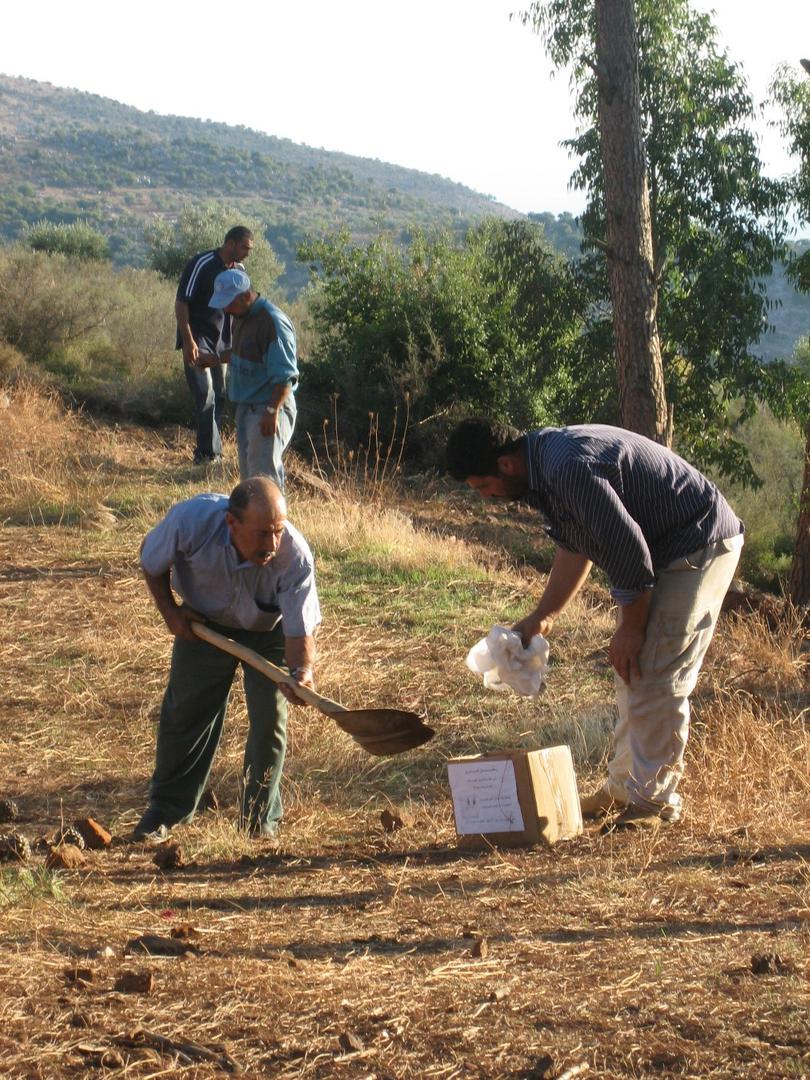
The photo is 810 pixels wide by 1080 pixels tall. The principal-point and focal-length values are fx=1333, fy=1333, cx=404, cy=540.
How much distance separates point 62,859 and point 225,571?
1182mm

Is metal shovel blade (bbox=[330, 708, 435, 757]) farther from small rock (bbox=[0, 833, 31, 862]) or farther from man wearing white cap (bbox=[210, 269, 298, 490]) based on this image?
man wearing white cap (bbox=[210, 269, 298, 490])

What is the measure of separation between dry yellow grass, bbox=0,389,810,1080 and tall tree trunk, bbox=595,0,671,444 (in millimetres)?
1810

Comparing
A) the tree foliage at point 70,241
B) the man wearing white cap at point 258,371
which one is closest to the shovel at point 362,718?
the man wearing white cap at point 258,371

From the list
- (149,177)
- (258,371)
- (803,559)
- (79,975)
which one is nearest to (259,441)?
(258,371)

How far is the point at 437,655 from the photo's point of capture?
324 inches

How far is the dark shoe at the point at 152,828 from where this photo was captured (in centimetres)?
524

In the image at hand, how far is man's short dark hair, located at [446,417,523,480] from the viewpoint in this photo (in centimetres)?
450

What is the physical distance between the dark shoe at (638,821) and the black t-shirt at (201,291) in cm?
616

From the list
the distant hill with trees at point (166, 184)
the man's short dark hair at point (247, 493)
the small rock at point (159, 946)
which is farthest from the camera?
the distant hill with trees at point (166, 184)

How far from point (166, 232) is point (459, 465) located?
92.9 ft

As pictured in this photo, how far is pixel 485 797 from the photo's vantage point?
198 inches

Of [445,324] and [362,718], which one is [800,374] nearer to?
[445,324]

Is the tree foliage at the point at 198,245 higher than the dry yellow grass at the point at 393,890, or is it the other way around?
the tree foliage at the point at 198,245

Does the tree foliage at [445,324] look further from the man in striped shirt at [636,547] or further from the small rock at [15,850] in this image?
the small rock at [15,850]
